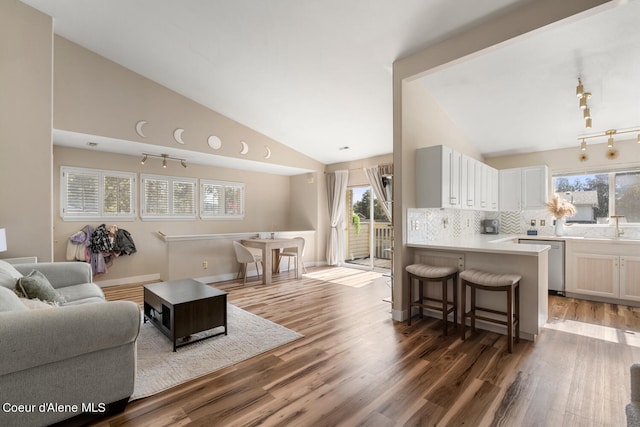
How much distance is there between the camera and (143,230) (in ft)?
17.9

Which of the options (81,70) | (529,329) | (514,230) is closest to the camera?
(529,329)

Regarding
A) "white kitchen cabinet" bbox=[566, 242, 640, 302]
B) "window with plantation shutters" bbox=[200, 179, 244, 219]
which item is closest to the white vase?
"white kitchen cabinet" bbox=[566, 242, 640, 302]

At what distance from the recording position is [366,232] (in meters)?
7.01

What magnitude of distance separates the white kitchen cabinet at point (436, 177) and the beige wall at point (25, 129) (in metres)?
4.43

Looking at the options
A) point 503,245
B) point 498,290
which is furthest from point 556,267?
point 498,290

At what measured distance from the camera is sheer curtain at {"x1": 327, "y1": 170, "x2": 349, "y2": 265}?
6.96m

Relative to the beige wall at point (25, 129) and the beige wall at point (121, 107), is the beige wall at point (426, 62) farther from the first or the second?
the beige wall at point (25, 129)

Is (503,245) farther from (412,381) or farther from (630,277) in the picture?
(630,277)

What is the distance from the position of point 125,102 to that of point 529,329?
5.88 metres

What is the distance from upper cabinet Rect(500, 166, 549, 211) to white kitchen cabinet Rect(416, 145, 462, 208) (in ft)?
7.14

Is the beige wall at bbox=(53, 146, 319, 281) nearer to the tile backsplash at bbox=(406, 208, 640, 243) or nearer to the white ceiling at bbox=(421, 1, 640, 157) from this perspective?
the tile backsplash at bbox=(406, 208, 640, 243)

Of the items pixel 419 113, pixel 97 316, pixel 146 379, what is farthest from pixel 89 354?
pixel 419 113

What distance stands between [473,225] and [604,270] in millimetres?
1786

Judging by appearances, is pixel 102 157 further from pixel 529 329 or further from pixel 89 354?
pixel 529 329
